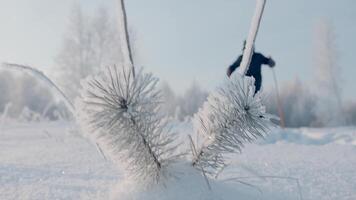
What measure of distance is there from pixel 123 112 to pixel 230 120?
0.24 metres

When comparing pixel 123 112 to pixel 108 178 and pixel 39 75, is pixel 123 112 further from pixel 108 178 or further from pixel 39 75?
pixel 108 178

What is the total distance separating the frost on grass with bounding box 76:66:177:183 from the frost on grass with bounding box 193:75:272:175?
12cm

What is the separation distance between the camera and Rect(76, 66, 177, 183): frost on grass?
703 millimetres

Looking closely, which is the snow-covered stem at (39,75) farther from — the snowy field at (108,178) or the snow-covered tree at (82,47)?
the snow-covered tree at (82,47)

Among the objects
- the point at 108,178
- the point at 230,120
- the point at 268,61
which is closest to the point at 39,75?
the point at 108,178

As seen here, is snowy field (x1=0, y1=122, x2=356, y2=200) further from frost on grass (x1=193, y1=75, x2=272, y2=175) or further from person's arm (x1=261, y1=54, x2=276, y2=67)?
person's arm (x1=261, y1=54, x2=276, y2=67)

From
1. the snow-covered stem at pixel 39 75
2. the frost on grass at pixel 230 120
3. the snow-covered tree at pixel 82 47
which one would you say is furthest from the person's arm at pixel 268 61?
the snow-covered tree at pixel 82 47

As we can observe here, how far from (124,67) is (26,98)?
34.0 meters

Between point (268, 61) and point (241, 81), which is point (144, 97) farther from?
point (268, 61)

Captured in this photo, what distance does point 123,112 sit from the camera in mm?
710

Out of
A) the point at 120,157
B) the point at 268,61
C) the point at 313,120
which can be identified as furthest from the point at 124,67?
the point at 313,120

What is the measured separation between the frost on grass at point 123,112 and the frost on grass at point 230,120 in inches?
4.7

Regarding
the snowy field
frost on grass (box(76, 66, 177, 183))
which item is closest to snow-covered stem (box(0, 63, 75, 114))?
the snowy field

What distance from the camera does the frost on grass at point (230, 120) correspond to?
78 cm
